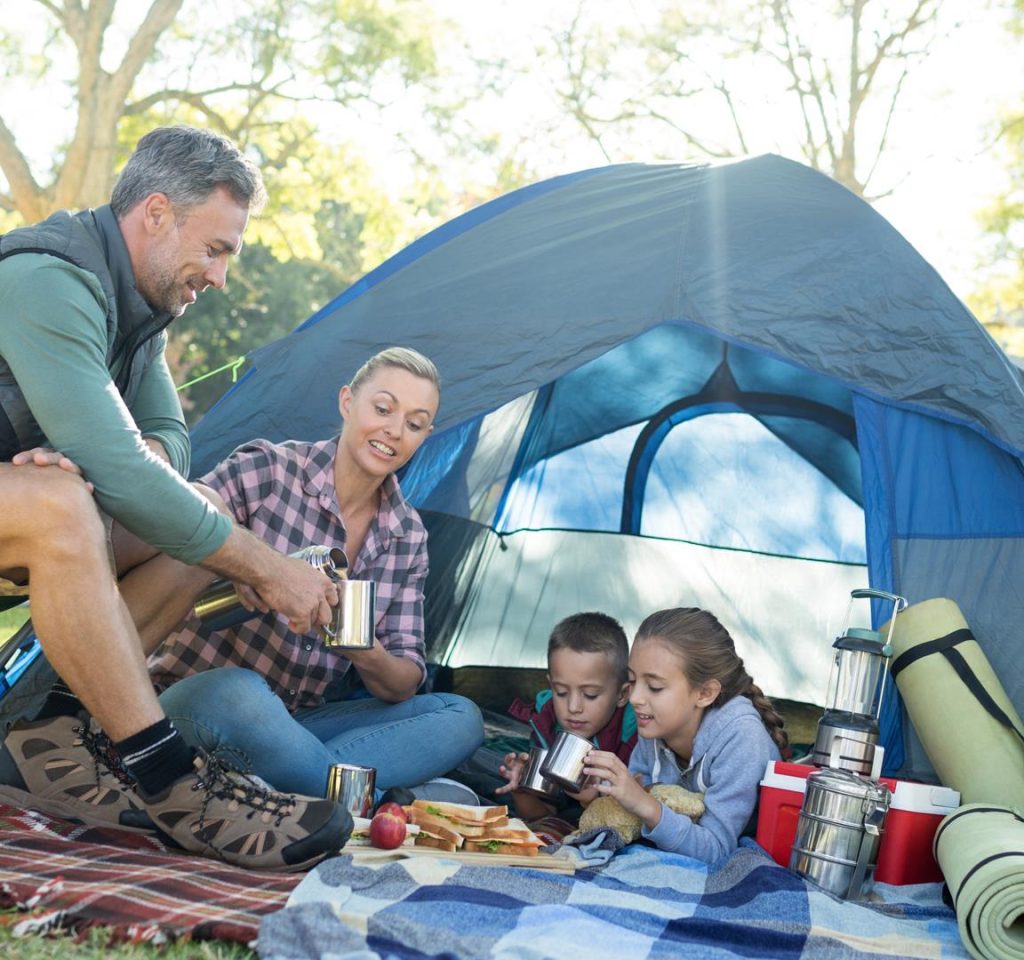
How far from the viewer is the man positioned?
2129mm

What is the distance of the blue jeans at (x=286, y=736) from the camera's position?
8.34 feet

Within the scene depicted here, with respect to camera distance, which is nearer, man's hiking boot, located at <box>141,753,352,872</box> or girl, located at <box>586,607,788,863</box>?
man's hiking boot, located at <box>141,753,352,872</box>

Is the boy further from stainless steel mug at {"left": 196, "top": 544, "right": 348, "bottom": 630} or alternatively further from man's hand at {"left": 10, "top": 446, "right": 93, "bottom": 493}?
man's hand at {"left": 10, "top": 446, "right": 93, "bottom": 493}

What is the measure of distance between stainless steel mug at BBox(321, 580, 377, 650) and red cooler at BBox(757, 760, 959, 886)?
89 centimetres

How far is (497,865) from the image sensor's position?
237 cm

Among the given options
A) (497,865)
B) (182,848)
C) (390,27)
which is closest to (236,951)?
(182,848)

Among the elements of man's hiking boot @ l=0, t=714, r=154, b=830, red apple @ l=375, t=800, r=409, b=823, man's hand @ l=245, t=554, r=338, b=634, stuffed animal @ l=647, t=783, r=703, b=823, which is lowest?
man's hiking boot @ l=0, t=714, r=154, b=830

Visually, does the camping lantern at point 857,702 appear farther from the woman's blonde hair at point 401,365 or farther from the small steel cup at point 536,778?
the woman's blonde hair at point 401,365

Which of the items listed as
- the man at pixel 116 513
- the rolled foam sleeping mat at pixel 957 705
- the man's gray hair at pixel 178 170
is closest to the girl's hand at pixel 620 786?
the man at pixel 116 513

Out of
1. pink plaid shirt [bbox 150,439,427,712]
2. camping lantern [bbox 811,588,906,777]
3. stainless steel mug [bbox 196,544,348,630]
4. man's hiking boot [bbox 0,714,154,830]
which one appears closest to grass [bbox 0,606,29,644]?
pink plaid shirt [bbox 150,439,427,712]

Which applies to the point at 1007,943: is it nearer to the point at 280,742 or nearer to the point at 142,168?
the point at 280,742

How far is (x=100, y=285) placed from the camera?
2371mm

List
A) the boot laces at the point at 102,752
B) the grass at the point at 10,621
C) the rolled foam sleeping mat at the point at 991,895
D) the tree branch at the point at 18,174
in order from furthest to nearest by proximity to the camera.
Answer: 1. the tree branch at the point at 18,174
2. the grass at the point at 10,621
3. the boot laces at the point at 102,752
4. the rolled foam sleeping mat at the point at 991,895

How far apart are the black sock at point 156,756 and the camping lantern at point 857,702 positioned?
130 cm
